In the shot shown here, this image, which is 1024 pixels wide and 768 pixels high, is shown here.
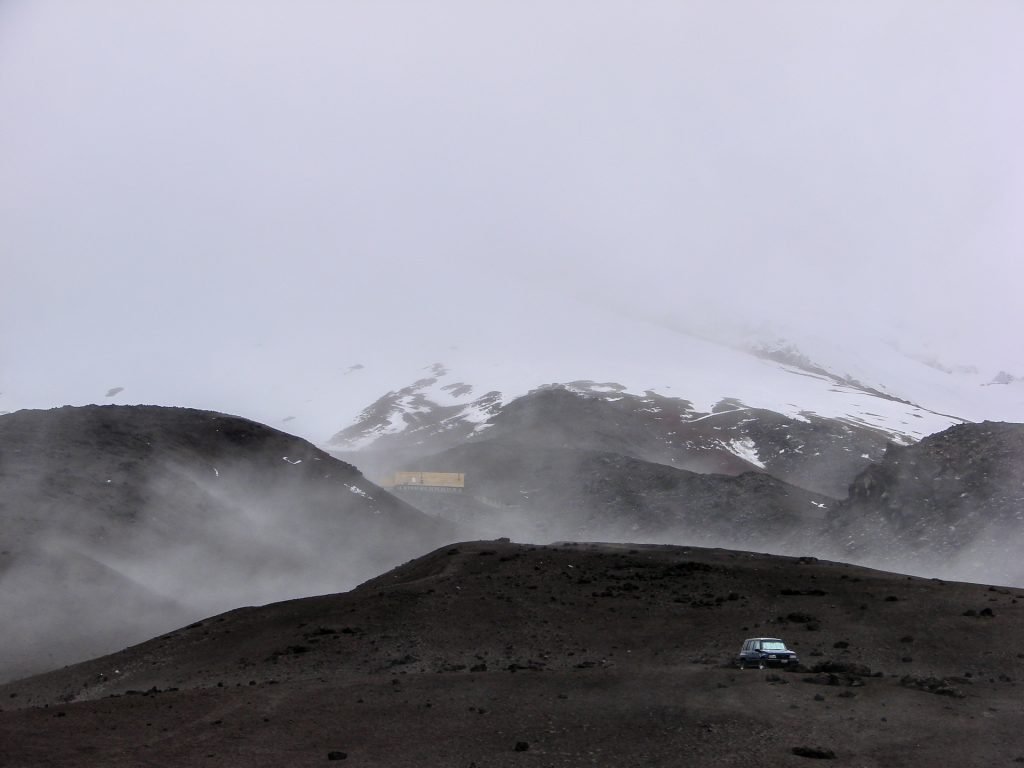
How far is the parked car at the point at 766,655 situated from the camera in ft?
105

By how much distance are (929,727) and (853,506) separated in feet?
159

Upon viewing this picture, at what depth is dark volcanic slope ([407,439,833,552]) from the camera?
3194 inches

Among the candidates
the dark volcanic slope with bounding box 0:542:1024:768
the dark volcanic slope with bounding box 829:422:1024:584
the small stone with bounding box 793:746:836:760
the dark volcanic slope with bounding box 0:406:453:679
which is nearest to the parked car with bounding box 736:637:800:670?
the dark volcanic slope with bounding box 0:542:1024:768

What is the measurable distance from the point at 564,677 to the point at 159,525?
46.3 m

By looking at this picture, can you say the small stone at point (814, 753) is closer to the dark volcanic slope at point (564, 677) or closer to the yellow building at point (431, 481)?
the dark volcanic slope at point (564, 677)

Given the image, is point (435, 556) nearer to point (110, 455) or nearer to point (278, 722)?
point (278, 722)

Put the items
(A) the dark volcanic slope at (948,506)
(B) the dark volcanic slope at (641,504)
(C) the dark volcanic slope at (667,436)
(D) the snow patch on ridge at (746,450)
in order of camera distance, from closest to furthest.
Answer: (A) the dark volcanic slope at (948,506) < (B) the dark volcanic slope at (641,504) < (C) the dark volcanic slope at (667,436) < (D) the snow patch on ridge at (746,450)

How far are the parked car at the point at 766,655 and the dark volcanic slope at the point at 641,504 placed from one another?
136ft

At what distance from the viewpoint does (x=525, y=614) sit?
40.4 meters

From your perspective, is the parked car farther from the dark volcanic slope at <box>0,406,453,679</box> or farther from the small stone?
the dark volcanic slope at <box>0,406,453,679</box>

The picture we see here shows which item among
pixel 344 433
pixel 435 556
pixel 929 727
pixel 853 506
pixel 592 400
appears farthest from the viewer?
pixel 344 433

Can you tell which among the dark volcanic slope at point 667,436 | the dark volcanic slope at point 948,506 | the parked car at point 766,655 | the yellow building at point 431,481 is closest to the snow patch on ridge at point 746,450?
the dark volcanic slope at point 667,436

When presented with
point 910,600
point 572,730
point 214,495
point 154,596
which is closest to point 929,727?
point 572,730

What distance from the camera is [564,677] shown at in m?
31.6
